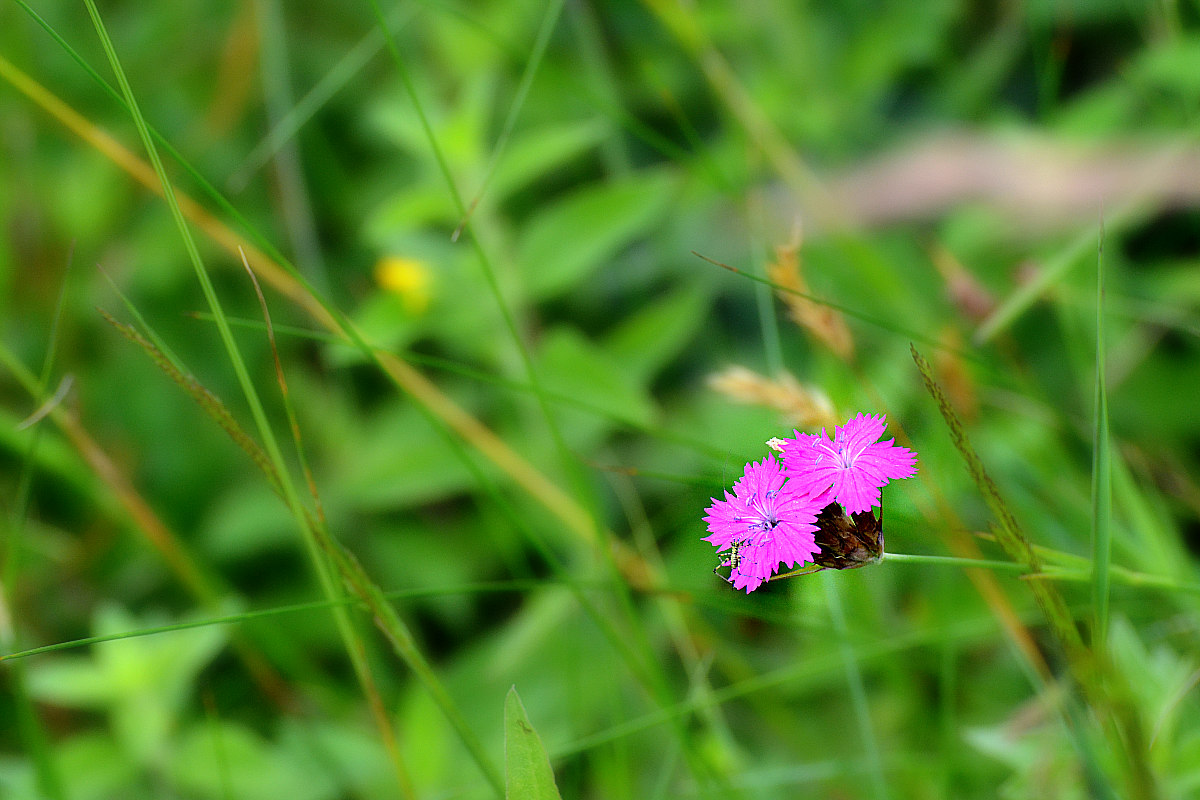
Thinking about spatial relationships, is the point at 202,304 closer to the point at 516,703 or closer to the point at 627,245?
the point at 627,245

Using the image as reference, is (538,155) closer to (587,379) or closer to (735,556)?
(587,379)

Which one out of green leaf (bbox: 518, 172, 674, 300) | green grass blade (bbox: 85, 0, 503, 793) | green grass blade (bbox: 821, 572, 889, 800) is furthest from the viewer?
green leaf (bbox: 518, 172, 674, 300)

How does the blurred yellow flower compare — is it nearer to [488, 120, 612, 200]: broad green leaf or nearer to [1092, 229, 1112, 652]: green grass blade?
[488, 120, 612, 200]: broad green leaf

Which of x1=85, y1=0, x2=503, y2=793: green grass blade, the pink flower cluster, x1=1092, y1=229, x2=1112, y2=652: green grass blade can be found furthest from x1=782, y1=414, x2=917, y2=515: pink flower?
x1=85, y1=0, x2=503, y2=793: green grass blade

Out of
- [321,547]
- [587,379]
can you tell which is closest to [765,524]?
[321,547]

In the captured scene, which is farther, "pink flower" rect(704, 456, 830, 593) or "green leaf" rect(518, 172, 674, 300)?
"green leaf" rect(518, 172, 674, 300)

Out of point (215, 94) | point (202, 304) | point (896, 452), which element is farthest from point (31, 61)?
point (896, 452)

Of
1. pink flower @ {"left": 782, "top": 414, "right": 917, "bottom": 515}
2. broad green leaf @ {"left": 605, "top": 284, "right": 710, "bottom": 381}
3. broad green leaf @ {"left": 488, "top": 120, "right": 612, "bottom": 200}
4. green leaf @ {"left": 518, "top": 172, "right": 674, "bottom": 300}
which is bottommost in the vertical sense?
pink flower @ {"left": 782, "top": 414, "right": 917, "bottom": 515}
